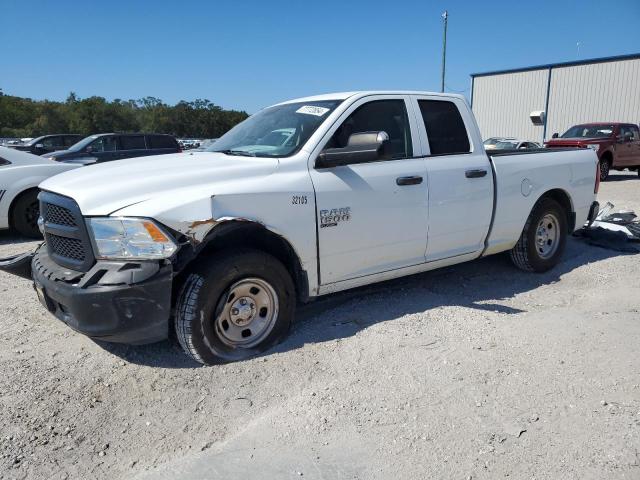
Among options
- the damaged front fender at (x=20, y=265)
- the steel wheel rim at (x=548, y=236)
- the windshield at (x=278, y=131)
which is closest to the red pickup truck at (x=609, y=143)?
the steel wheel rim at (x=548, y=236)

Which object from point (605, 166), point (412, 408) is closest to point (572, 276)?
Answer: point (412, 408)

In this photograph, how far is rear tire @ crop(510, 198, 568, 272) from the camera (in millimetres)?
5438

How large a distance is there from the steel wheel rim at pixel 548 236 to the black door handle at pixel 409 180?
2.11 metres

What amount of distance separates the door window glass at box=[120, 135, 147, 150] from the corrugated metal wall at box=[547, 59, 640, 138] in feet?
81.3

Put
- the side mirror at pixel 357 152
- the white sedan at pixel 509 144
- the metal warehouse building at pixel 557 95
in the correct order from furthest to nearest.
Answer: the metal warehouse building at pixel 557 95 → the white sedan at pixel 509 144 → the side mirror at pixel 357 152

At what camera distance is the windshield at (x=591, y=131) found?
56.9 ft

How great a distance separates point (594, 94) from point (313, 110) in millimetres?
29590

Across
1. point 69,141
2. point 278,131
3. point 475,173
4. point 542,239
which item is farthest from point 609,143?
Answer: point 69,141

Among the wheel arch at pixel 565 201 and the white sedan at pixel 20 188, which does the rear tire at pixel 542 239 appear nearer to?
the wheel arch at pixel 565 201

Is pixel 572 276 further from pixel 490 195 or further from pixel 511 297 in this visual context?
pixel 490 195

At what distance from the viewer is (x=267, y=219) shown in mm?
3459

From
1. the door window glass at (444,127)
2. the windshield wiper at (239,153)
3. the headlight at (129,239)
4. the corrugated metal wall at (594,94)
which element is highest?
the corrugated metal wall at (594,94)

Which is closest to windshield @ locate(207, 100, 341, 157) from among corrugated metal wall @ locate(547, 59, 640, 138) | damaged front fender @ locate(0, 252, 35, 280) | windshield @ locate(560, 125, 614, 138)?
damaged front fender @ locate(0, 252, 35, 280)

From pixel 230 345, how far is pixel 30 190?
18.0 ft
